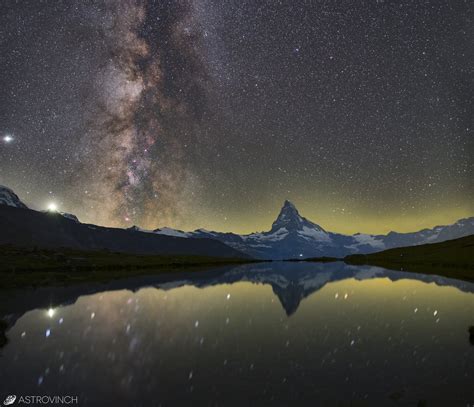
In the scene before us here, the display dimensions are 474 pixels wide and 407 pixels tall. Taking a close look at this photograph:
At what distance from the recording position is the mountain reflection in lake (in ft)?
42.2

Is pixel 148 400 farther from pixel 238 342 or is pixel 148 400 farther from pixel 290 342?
pixel 290 342

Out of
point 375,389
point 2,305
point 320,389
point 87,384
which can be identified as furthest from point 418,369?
point 2,305

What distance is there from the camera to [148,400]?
12.3m

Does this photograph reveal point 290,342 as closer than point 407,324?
Yes

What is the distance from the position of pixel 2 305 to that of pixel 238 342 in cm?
3128

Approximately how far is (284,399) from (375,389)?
378cm

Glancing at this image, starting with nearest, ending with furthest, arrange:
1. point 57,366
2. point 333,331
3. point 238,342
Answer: point 57,366, point 238,342, point 333,331

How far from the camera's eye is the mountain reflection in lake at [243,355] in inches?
506

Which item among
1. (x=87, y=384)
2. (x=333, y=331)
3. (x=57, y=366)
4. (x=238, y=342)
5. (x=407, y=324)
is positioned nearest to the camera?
(x=87, y=384)

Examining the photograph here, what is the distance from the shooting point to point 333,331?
2356 centimetres

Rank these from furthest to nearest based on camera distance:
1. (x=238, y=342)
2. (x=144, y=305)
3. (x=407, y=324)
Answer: (x=144, y=305) → (x=407, y=324) → (x=238, y=342)

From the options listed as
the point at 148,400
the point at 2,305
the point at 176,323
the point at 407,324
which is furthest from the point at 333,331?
the point at 2,305

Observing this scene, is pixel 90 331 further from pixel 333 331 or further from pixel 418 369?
pixel 418 369

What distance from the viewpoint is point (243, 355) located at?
1803 centimetres
